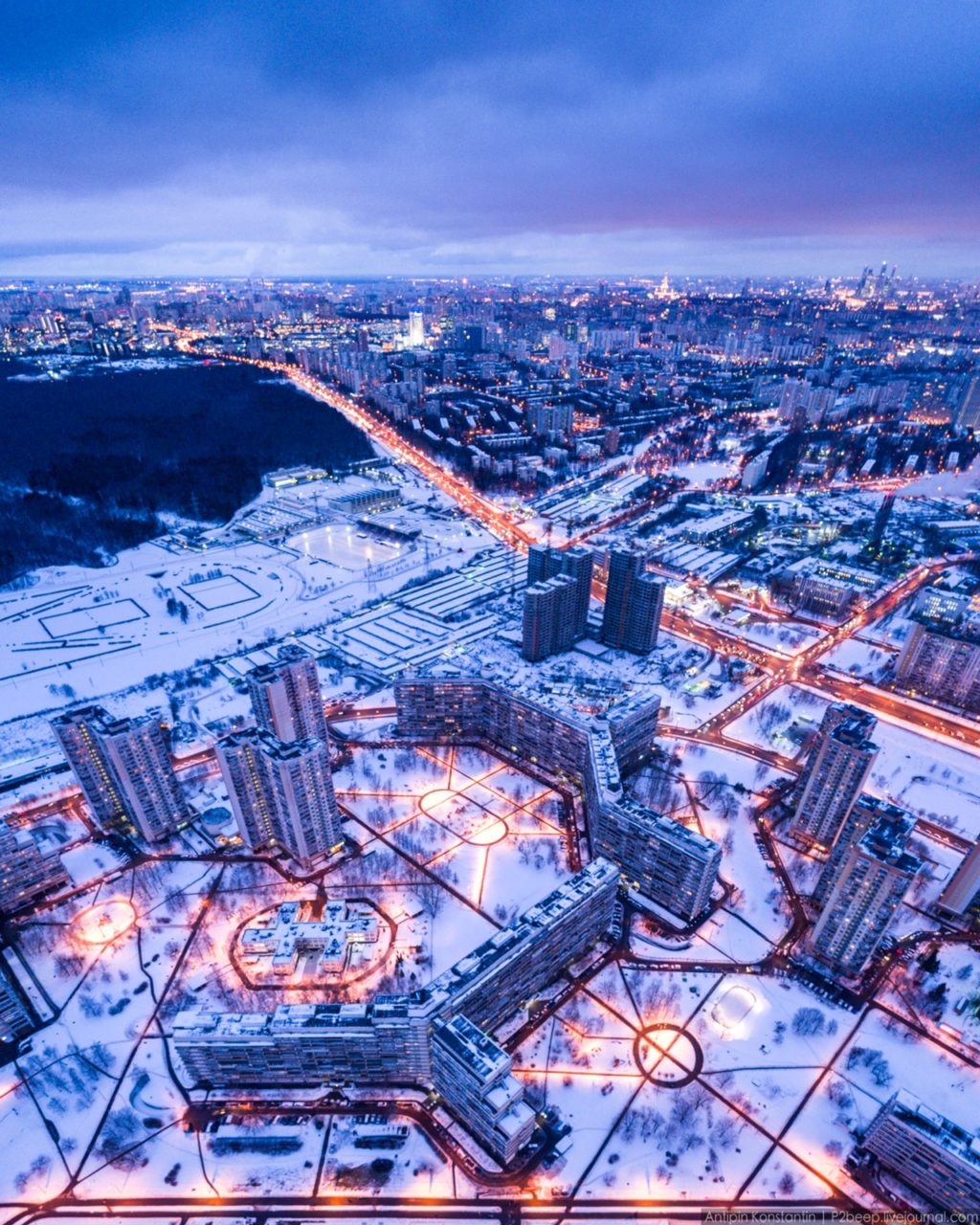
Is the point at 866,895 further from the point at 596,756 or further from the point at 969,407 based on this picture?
the point at 969,407

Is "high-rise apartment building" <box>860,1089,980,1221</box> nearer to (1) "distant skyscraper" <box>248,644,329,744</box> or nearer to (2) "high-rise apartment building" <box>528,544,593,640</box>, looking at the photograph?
(1) "distant skyscraper" <box>248,644,329,744</box>

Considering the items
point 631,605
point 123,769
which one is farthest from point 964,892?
point 123,769

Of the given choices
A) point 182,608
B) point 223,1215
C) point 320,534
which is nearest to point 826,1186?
point 223,1215

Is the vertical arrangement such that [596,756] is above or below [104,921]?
above

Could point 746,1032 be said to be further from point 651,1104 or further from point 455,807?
point 455,807

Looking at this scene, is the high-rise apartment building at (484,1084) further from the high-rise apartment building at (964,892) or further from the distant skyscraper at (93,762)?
the high-rise apartment building at (964,892)

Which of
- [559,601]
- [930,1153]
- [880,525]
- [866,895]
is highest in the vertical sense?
[866,895]

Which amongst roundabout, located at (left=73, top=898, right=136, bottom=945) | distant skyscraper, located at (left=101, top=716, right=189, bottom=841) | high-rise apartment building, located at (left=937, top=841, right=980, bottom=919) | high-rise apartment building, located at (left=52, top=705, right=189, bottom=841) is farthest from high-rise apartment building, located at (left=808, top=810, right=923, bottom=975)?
high-rise apartment building, located at (left=52, top=705, right=189, bottom=841)
